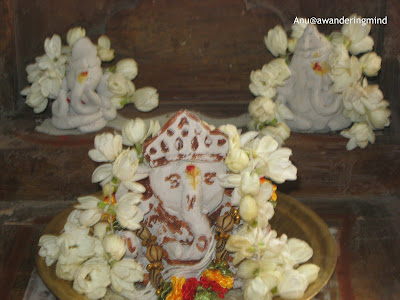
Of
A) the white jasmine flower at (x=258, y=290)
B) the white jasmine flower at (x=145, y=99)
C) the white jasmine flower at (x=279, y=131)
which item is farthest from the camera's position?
the white jasmine flower at (x=145, y=99)

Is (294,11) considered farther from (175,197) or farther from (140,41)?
(175,197)

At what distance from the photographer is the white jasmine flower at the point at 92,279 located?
3.19ft

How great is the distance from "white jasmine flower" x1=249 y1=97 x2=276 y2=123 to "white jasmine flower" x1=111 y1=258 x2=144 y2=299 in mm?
563

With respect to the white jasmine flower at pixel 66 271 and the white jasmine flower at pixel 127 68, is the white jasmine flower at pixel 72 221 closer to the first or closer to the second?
the white jasmine flower at pixel 66 271

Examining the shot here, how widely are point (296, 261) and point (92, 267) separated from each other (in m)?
0.27

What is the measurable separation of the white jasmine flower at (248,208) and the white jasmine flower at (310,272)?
0.10 m

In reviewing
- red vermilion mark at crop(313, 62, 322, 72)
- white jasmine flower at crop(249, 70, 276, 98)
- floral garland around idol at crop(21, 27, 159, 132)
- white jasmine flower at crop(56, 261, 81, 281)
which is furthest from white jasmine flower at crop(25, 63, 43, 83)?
white jasmine flower at crop(56, 261, 81, 281)

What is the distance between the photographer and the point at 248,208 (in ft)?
3.15

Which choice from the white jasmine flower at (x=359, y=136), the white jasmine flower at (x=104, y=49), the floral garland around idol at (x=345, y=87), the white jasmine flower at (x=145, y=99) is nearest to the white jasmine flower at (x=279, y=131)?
the floral garland around idol at (x=345, y=87)

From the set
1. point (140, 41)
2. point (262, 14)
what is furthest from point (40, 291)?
point (262, 14)

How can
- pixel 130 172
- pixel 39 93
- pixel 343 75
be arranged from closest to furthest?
pixel 130 172
pixel 343 75
pixel 39 93

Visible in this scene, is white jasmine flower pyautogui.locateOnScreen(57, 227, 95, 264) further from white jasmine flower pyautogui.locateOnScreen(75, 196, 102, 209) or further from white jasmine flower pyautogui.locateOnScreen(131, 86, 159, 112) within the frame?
white jasmine flower pyautogui.locateOnScreen(131, 86, 159, 112)

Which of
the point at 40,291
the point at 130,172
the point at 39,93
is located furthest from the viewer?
the point at 39,93

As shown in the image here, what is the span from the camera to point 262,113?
148cm
